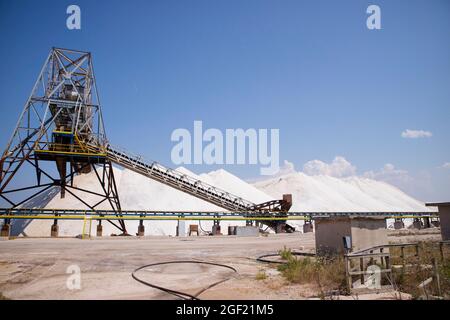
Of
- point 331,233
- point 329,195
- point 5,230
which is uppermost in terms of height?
point 329,195

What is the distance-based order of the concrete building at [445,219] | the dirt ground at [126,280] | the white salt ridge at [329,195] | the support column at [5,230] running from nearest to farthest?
the dirt ground at [126,280], the concrete building at [445,219], the support column at [5,230], the white salt ridge at [329,195]

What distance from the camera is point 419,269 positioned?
23.2ft

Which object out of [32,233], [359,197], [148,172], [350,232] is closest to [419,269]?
[350,232]

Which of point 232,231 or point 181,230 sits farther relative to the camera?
point 232,231

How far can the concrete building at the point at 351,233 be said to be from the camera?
937 cm

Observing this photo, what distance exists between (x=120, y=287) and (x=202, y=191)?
22.3 metres

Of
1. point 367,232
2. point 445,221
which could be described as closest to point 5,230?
point 367,232

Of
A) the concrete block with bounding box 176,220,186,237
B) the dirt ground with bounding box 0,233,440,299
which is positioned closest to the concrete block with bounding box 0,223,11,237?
the concrete block with bounding box 176,220,186,237

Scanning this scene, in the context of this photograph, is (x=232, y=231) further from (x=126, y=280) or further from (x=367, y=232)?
(x=126, y=280)

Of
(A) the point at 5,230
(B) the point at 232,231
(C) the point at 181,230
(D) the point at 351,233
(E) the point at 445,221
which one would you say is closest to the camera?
(D) the point at 351,233

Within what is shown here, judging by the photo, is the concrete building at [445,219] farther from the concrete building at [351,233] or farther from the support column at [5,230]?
the support column at [5,230]

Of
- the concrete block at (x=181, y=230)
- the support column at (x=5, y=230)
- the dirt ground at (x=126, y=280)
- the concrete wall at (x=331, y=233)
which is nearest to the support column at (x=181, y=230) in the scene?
the concrete block at (x=181, y=230)

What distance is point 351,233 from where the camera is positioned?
928 centimetres

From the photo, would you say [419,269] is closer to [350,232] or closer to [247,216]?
[350,232]
